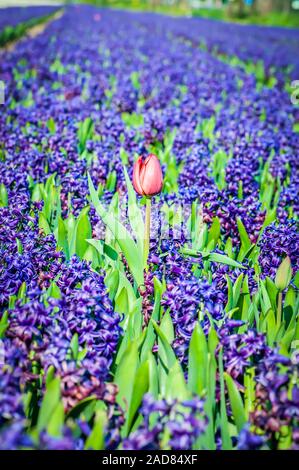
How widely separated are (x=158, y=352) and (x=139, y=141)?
276 cm

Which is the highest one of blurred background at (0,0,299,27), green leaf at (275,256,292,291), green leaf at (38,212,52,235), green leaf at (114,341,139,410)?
blurred background at (0,0,299,27)

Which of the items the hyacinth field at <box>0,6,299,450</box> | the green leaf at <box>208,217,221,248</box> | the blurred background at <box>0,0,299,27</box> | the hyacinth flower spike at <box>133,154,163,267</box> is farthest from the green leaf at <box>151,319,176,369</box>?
the blurred background at <box>0,0,299,27</box>

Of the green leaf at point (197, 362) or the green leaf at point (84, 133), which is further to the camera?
the green leaf at point (84, 133)

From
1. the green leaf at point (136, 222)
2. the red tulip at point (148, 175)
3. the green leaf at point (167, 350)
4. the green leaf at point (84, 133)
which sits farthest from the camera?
the green leaf at point (84, 133)

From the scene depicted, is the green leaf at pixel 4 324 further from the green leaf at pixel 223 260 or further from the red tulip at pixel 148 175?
the green leaf at pixel 223 260

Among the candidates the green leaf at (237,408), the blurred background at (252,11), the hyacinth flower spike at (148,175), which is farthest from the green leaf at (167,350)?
the blurred background at (252,11)

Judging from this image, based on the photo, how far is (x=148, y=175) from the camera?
6.51 ft

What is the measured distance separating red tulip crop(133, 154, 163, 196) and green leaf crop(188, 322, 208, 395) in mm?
693

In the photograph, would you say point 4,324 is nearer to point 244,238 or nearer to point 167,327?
point 167,327

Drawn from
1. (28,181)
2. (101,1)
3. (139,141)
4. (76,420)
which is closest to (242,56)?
(139,141)

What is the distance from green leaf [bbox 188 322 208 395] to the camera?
154 cm

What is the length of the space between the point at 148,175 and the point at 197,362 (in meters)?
0.83

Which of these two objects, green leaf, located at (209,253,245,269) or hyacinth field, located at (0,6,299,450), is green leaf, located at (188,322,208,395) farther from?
green leaf, located at (209,253,245,269)

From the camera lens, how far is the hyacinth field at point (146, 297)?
1.37 metres
